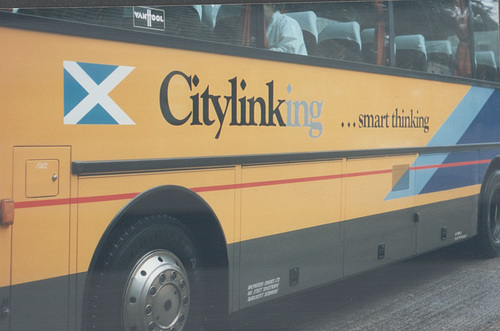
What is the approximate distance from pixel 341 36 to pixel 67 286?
9.59 ft

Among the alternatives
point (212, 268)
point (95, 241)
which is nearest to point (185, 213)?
point (212, 268)

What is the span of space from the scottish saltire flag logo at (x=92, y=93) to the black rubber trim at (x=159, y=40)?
0.15 meters

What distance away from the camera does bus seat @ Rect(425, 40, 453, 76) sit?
21.8 ft

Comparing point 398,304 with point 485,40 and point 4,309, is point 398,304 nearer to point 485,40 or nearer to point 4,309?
point 485,40

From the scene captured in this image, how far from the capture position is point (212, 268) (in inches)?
174

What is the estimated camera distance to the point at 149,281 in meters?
3.98

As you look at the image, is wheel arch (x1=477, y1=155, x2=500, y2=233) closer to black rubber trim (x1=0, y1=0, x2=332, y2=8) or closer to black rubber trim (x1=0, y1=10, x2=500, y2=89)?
black rubber trim (x1=0, y1=10, x2=500, y2=89)

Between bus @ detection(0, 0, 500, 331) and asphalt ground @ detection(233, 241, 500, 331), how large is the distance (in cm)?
42

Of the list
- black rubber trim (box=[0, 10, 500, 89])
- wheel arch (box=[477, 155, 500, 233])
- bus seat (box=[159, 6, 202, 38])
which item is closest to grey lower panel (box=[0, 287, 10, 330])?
black rubber trim (box=[0, 10, 500, 89])

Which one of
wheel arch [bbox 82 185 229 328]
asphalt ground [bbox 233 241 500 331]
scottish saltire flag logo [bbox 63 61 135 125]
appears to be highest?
scottish saltire flag logo [bbox 63 61 135 125]

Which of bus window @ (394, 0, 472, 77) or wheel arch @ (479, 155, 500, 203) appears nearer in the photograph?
bus window @ (394, 0, 472, 77)

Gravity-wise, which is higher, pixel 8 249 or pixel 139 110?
pixel 139 110

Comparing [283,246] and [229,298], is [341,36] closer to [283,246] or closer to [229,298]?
[283,246]

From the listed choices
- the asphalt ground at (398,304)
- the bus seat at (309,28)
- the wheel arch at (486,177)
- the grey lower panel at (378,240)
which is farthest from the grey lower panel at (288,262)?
the wheel arch at (486,177)
